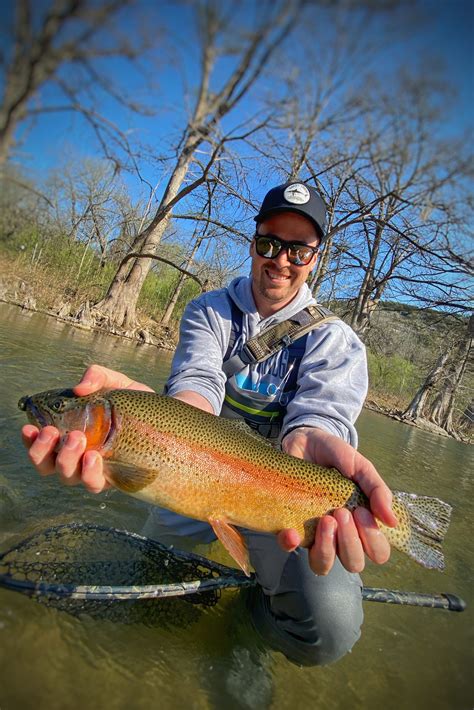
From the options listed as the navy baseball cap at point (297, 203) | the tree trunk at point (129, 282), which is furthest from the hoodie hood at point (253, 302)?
the tree trunk at point (129, 282)

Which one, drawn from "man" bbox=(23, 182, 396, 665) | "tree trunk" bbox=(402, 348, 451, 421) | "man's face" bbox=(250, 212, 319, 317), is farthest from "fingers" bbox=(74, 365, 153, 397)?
"tree trunk" bbox=(402, 348, 451, 421)

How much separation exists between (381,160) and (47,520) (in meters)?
5.21

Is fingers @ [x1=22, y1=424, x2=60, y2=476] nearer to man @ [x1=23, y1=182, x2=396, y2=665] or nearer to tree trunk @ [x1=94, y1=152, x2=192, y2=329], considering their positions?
man @ [x1=23, y1=182, x2=396, y2=665]

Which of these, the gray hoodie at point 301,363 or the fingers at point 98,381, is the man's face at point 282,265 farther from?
the fingers at point 98,381

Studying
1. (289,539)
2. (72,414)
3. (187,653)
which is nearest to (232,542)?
(289,539)

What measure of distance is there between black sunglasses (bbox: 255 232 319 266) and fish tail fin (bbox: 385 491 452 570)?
1.93 metres

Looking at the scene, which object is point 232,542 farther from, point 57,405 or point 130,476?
point 57,405

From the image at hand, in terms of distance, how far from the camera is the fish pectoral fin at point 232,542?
2.28 meters

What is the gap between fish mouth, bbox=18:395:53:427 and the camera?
2.25 m

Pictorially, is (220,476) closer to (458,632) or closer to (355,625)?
(355,625)

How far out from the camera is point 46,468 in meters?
2.24

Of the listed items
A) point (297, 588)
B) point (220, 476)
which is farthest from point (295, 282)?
point (297, 588)

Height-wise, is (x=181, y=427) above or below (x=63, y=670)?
above

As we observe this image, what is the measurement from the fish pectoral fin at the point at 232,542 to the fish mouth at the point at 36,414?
3.50 ft
